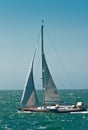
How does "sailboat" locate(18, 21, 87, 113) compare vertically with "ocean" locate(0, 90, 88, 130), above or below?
above

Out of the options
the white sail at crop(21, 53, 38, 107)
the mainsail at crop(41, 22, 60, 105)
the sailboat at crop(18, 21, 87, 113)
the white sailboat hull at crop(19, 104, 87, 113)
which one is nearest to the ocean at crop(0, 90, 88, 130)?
the white sailboat hull at crop(19, 104, 87, 113)

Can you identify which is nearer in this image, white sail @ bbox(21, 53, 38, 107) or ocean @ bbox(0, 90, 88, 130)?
ocean @ bbox(0, 90, 88, 130)

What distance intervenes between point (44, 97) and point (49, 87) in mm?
2015

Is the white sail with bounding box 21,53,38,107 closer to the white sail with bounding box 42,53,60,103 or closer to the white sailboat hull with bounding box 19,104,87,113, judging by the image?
the white sailboat hull with bounding box 19,104,87,113

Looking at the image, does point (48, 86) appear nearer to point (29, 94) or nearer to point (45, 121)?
point (29, 94)

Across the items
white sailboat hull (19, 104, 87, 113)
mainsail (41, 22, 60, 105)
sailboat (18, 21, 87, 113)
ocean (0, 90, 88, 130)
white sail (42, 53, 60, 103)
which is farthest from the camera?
white sail (42, 53, 60, 103)

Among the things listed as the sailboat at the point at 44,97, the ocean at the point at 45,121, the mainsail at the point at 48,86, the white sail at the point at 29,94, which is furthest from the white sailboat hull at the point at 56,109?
the mainsail at the point at 48,86

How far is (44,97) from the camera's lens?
91000 mm

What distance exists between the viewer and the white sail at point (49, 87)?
90875 millimetres

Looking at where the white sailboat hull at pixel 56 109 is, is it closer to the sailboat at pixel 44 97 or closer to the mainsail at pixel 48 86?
the sailboat at pixel 44 97

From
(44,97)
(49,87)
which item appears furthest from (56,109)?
(49,87)

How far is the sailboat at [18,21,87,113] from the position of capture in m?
88.8

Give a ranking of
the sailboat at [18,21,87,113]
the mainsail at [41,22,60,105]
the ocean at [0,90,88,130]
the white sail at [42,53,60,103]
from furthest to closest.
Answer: the white sail at [42,53,60,103]
the mainsail at [41,22,60,105]
the sailboat at [18,21,87,113]
the ocean at [0,90,88,130]

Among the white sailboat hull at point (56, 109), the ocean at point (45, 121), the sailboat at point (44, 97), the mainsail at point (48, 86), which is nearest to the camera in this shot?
the ocean at point (45, 121)
